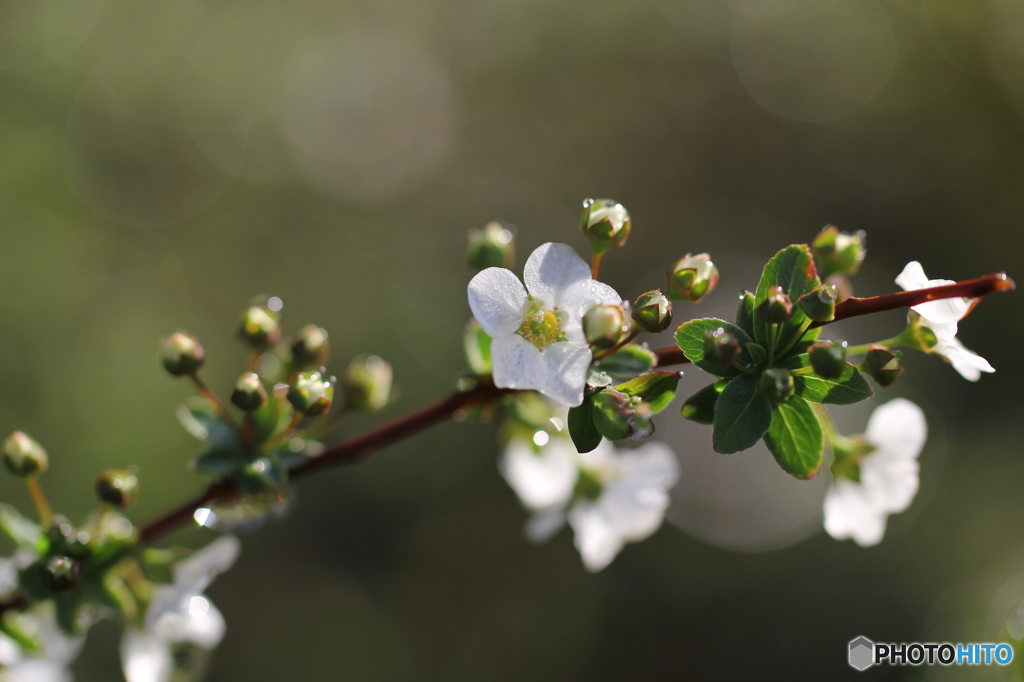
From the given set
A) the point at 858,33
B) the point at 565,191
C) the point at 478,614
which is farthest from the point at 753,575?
the point at 858,33

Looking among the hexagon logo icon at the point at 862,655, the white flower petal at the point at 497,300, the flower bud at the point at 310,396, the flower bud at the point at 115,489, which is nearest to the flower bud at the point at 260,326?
the flower bud at the point at 310,396

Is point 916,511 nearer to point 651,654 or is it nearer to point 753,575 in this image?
point 753,575

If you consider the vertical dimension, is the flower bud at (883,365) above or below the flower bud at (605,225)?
below

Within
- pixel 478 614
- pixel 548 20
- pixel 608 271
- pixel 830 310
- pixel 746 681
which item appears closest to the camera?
pixel 830 310

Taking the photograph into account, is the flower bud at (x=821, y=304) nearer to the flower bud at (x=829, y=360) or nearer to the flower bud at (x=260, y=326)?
the flower bud at (x=829, y=360)

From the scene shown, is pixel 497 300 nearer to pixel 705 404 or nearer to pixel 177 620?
pixel 705 404

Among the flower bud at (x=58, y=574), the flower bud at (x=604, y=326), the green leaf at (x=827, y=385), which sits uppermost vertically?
the flower bud at (x=604, y=326)

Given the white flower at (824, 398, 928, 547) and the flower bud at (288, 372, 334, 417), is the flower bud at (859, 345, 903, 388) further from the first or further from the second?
the flower bud at (288, 372, 334, 417)
